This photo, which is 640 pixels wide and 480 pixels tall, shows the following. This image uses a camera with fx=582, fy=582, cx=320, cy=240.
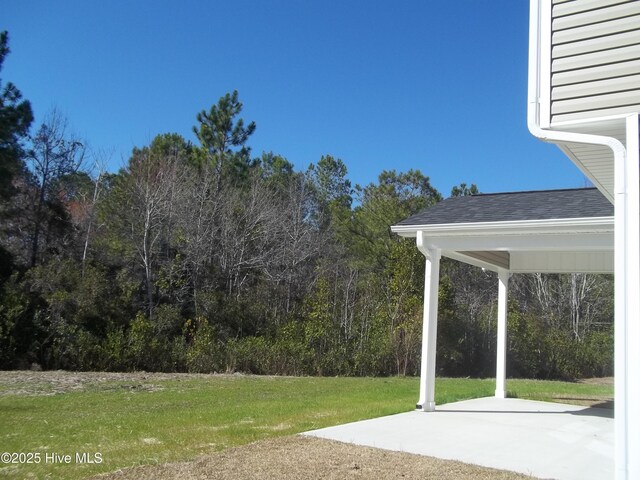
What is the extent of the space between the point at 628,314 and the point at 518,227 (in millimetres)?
4282

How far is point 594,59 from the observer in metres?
3.65

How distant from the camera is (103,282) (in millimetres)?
15055

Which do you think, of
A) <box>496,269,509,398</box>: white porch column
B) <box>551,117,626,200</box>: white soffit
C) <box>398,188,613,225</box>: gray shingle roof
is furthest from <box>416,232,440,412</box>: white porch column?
<box>551,117,626,200</box>: white soffit

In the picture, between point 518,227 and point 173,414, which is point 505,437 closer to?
point 518,227

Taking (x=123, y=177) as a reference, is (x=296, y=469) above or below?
below

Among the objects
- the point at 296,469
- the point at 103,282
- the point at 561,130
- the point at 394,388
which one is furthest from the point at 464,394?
the point at 103,282

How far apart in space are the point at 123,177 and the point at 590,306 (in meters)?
17.7

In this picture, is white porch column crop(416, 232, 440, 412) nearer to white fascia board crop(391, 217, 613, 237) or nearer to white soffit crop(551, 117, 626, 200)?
white fascia board crop(391, 217, 613, 237)

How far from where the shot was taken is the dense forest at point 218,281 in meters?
14.5

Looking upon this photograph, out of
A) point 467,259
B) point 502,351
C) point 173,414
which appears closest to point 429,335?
point 467,259

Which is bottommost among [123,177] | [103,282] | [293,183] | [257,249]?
[103,282]

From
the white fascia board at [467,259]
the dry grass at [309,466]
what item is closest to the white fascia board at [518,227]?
the white fascia board at [467,259]

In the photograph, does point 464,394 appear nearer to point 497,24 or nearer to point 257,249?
point 497,24

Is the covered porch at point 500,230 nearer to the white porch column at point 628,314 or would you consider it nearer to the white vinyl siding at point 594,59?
the white vinyl siding at point 594,59
